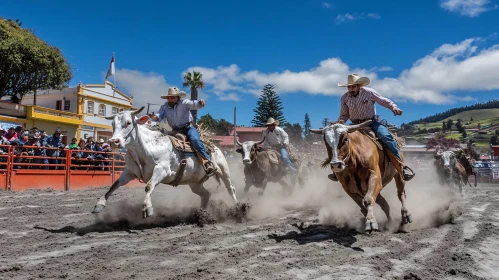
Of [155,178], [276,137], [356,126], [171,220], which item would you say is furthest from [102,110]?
[356,126]

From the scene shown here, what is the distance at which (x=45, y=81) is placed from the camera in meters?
34.0

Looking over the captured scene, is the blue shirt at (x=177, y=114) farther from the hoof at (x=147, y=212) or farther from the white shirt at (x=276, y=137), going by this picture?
the white shirt at (x=276, y=137)

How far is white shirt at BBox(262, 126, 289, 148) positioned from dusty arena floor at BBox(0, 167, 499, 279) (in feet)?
9.94

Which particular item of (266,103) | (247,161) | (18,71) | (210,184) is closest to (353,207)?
(247,161)

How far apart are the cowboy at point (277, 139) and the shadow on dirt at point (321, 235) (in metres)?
4.89

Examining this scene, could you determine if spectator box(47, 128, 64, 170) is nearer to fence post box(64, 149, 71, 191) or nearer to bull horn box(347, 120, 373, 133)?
fence post box(64, 149, 71, 191)

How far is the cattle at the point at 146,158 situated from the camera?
6.62m

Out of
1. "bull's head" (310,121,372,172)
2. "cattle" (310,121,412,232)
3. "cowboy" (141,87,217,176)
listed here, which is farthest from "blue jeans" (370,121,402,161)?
"cowboy" (141,87,217,176)

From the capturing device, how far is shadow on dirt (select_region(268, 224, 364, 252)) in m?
5.81

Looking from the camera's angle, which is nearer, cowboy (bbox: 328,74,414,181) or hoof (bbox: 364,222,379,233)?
hoof (bbox: 364,222,379,233)

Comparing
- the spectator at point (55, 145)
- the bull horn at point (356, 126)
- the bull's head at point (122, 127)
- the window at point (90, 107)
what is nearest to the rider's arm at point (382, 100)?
the bull horn at point (356, 126)

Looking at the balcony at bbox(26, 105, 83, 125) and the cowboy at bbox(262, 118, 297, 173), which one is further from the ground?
the balcony at bbox(26, 105, 83, 125)

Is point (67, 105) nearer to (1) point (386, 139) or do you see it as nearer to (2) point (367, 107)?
(2) point (367, 107)

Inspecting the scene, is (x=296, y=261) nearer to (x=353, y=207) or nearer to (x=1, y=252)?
(x=1, y=252)
